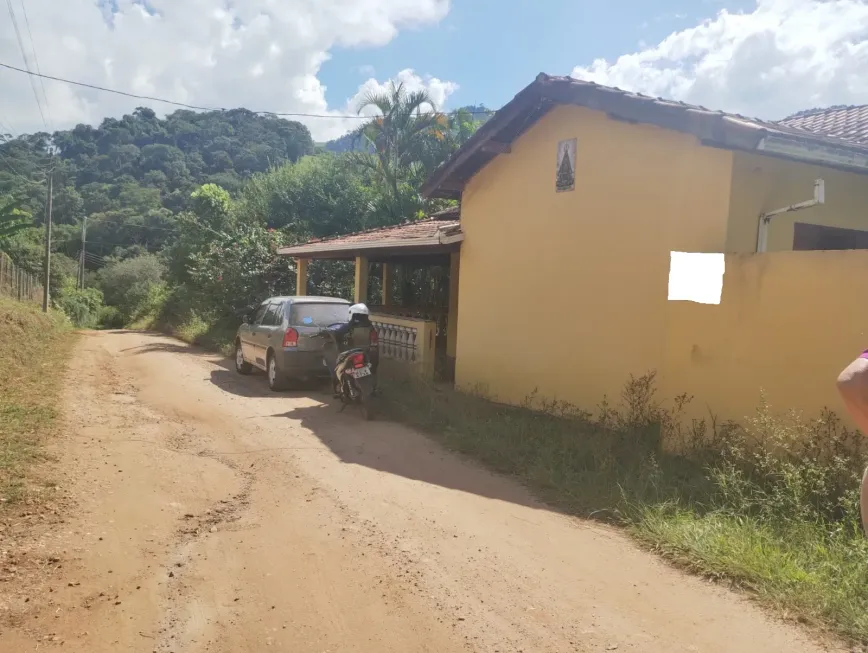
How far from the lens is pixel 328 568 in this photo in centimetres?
371

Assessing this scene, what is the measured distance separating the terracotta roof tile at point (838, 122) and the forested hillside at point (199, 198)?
12599mm

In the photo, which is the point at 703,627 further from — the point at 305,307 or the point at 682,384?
the point at 305,307

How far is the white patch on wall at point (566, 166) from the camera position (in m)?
7.95

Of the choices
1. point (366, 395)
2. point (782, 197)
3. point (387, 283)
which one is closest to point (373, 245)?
point (366, 395)

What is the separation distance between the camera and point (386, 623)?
313 centimetres

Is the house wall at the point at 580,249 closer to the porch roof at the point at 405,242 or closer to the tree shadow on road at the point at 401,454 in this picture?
the porch roof at the point at 405,242

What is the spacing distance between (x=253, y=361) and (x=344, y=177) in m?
15.7

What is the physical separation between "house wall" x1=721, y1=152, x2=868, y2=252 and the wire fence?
2020 cm

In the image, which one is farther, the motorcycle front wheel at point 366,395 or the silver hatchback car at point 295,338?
the silver hatchback car at point 295,338

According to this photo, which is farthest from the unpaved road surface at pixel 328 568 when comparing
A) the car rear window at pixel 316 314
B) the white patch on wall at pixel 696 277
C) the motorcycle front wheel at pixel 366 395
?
the car rear window at pixel 316 314

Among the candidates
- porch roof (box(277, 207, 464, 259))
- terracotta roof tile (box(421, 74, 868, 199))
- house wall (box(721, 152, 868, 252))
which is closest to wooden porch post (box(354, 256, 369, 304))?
porch roof (box(277, 207, 464, 259))

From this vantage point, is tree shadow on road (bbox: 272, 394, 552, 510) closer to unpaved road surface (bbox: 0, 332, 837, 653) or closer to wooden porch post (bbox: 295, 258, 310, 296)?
unpaved road surface (bbox: 0, 332, 837, 653)

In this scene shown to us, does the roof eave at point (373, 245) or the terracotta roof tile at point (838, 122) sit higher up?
the terracotta roof tile at point (838, 122)

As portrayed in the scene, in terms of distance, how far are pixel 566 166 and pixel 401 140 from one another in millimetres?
16810
